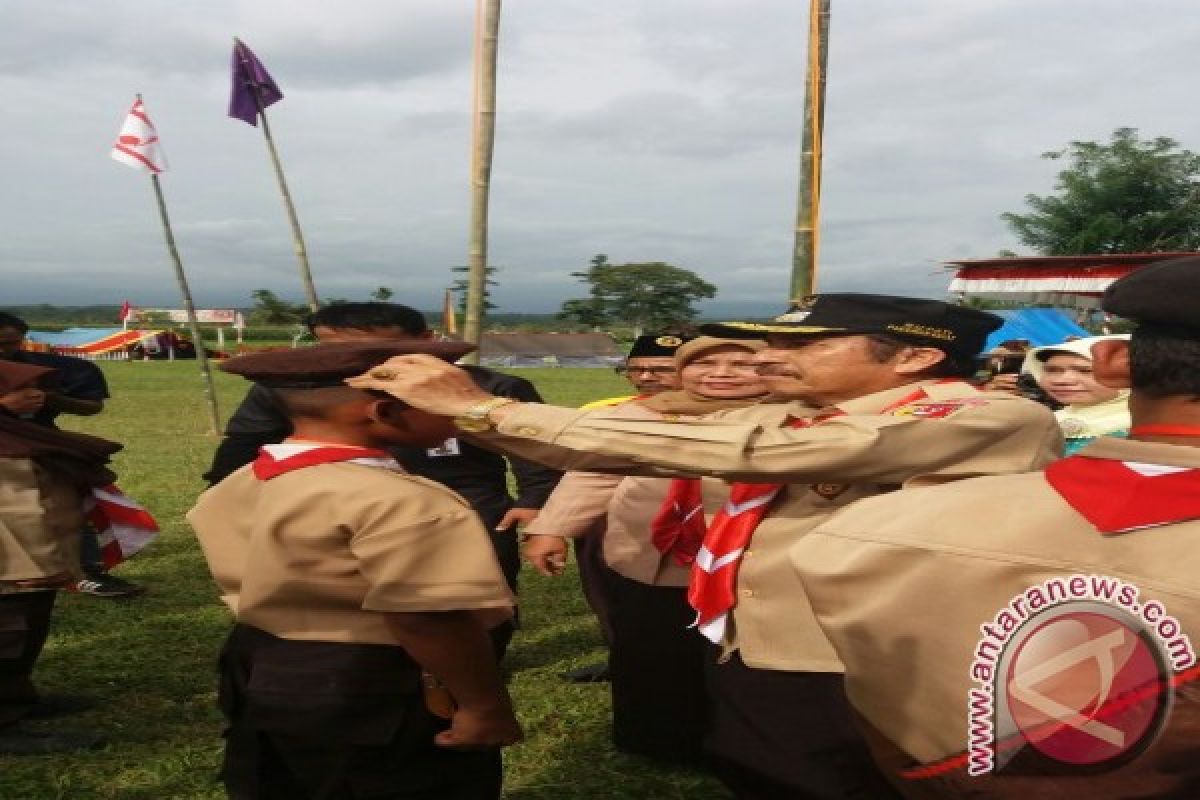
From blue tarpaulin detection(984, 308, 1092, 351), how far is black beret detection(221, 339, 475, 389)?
7701 mm

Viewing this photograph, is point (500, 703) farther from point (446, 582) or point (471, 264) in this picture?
point (471, 264)

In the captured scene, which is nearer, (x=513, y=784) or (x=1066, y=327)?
(x=513, y=784)

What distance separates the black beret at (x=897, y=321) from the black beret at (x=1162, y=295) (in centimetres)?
99

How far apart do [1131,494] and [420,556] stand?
4.40 ft

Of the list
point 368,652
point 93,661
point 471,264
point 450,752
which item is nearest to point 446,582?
point 368,652

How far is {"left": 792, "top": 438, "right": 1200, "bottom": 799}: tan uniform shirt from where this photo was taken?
57.6 inches

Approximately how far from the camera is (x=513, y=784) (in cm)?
426

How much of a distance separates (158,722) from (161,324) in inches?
3302

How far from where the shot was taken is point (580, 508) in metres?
4.44

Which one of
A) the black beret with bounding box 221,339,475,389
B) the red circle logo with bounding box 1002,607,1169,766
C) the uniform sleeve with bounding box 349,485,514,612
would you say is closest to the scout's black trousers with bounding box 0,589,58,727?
the black beret with bounding box 221,339,475,389

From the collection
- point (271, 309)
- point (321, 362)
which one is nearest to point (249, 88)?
point (321, 362)

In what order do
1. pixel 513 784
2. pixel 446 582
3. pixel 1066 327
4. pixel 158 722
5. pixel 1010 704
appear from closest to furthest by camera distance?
pixel 1010 704
pixel 446 582
pixel 513 784
pixel 158 722
pixel 1066 327

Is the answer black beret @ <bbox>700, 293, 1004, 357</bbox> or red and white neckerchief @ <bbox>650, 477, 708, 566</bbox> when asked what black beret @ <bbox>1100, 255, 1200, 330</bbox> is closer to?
black beret @ <bbox>700, 293, 1004, 357</bbox>

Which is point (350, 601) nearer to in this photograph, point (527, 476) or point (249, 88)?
point (527, 476)
